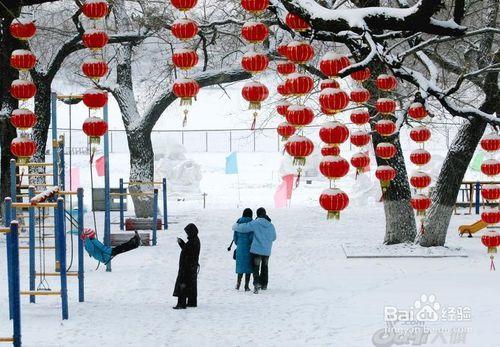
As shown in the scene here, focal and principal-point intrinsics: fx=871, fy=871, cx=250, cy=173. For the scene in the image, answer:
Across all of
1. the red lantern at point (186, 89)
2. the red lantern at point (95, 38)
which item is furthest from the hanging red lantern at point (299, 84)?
the red lantern at point (95, 38)

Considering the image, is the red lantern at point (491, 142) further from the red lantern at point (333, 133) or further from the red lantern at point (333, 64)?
the red lantern at point (333, 64)

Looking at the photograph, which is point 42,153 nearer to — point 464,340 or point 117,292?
point 117,292

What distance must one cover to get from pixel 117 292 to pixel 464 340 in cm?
629

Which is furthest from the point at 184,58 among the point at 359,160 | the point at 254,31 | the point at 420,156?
the point at 420,156

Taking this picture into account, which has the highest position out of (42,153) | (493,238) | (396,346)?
(42,153)

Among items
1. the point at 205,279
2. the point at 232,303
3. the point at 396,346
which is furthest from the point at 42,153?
the point at 396,346

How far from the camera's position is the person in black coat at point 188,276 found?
13586 millimetres

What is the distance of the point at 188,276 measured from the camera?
44.7 feet

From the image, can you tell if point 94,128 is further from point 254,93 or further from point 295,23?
point 295,23

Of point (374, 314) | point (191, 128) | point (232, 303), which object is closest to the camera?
point (374, 314)

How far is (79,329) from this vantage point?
12.1 metres

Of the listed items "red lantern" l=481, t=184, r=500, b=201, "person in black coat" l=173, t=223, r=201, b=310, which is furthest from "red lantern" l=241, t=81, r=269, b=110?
"red lantern" l=481, t=184, r=500, b=201

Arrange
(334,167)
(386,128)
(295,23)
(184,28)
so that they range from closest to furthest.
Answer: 1. (295,23)
2. (184,28)
3. (334,167)
4. (386,128)

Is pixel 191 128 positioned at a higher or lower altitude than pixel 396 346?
higher
